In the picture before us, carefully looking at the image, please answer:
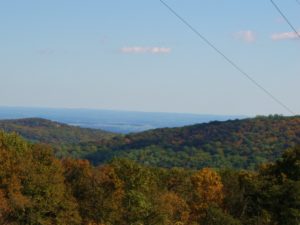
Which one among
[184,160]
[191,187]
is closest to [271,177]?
[191,187]

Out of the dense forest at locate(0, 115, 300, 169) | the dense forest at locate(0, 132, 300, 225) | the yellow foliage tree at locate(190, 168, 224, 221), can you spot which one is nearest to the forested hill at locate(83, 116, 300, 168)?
the dense forest at locate(0, 115, 300, 169)

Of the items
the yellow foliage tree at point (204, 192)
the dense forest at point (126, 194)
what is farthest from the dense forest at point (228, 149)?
the dense forest at point (126, 194)

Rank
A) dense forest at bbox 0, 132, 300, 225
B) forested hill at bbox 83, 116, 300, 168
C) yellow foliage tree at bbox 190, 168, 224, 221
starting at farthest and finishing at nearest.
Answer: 1. forested hill at bbox 83, 116, 300, 168
2. yellow foliage tree at bbox 190, 168, 224, 221
3. dense forest at bbox 0, 132, 300, 225

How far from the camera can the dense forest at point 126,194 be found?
132ft

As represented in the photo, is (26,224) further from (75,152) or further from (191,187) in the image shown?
(75,152)

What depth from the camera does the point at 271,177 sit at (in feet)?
161

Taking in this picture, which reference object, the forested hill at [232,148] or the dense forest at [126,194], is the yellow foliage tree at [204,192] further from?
the forested hill at [232,148]

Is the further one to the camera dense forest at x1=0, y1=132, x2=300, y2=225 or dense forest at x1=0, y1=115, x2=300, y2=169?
dense forest at x1=0, y1=115, x2=300, y2=169

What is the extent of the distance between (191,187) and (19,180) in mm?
18362

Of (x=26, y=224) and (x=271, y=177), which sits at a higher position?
(x=271, y=177)

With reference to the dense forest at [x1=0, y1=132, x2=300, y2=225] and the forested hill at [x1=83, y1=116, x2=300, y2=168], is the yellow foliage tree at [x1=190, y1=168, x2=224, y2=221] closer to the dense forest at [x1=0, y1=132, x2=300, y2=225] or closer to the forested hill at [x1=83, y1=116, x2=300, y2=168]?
the dense forest at [x1=0, y1=132, x2=300, y2=225]

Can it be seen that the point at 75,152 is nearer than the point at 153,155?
No

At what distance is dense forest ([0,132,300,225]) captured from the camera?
132ft

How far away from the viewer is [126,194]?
147 feet
